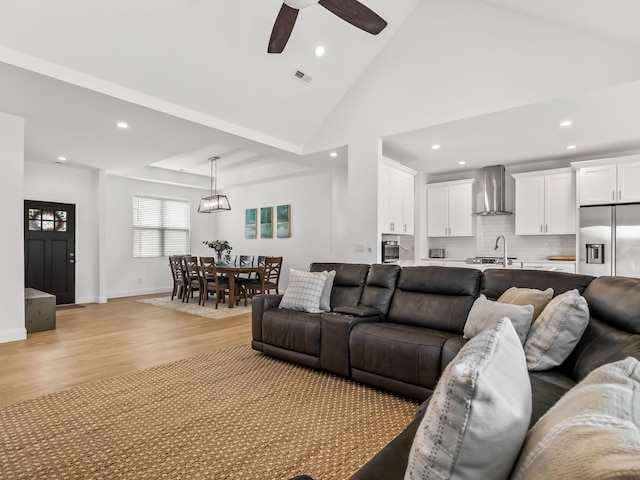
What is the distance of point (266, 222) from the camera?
28.7ft

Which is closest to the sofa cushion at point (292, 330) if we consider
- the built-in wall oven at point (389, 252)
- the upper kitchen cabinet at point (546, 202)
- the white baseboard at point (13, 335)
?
the built-in wall oven at point (389, 252)

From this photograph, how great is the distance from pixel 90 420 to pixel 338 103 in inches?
191

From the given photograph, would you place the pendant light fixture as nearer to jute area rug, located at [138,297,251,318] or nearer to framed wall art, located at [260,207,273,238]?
framed wall art, located at [260,207,273,238]

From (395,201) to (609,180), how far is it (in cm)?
306

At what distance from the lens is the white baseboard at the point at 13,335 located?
4.22 m

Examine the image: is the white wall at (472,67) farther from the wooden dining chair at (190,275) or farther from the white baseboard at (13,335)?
the white baseboard at (13,335)

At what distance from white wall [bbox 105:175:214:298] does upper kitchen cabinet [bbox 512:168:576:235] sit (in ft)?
25.8

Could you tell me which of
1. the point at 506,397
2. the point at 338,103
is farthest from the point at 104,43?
the point at 506,397

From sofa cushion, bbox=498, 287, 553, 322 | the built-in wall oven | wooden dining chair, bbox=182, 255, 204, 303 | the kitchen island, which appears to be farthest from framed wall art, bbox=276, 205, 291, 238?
sofa cushion, bbox=498, 287, 553, 322

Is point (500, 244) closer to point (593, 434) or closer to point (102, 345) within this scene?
point (102, 345)

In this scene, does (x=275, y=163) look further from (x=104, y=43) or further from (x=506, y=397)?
(x=506, y=397)

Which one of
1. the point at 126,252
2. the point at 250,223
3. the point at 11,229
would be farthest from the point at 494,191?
the point at 126,252

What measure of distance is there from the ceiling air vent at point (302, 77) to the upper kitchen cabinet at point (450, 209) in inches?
135

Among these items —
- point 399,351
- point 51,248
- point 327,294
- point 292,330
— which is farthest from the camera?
point 51,248
